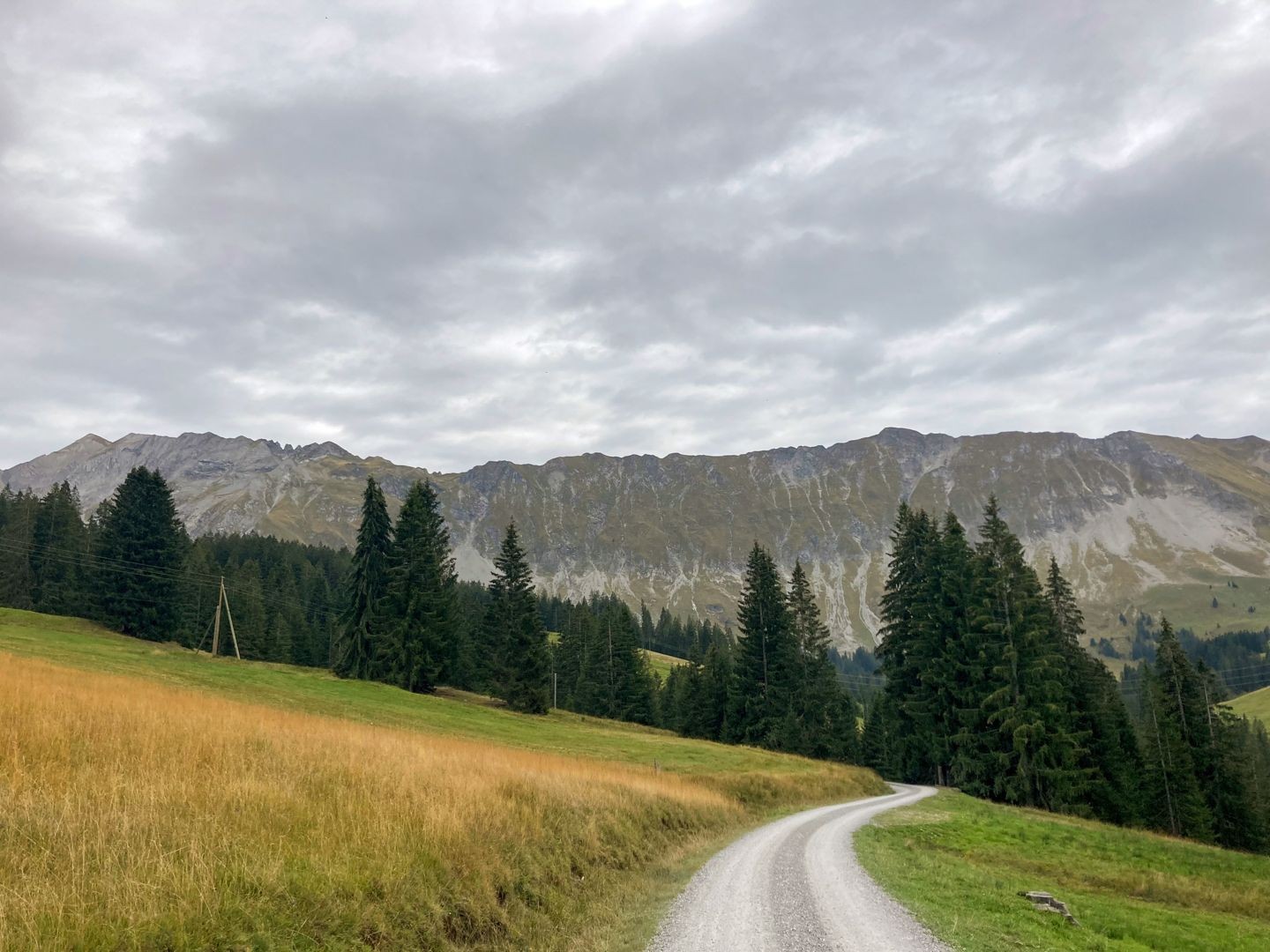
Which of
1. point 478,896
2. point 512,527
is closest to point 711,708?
point 512,527

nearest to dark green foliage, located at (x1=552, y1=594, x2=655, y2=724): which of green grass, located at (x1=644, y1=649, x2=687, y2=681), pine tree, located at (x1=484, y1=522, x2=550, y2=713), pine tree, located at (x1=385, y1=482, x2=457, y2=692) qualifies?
pine tree, located at (x1=484, y1=522, x2=550, y2=713)

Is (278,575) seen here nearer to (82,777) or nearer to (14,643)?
(14,643)

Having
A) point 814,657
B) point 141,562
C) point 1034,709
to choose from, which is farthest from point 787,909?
point 141,562

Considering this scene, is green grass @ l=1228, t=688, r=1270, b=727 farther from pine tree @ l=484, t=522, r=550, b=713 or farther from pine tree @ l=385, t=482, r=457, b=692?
pine tree @ l=385, t=482, r=457, b=692

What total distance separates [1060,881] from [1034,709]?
82.5 feet

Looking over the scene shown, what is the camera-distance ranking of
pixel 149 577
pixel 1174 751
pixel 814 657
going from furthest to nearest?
pixel 149 577 < pixel 814 657 < pixel 1174 751

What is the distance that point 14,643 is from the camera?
37.7 metres

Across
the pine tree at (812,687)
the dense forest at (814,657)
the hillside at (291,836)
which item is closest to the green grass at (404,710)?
the dense forest at (814,657)

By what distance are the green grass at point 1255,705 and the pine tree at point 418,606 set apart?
163550 mm

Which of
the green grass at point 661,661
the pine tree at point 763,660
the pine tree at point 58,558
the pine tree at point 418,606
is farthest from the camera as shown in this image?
the green grass at point 661,661

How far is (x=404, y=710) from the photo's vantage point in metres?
42.6

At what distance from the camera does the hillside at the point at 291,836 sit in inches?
267

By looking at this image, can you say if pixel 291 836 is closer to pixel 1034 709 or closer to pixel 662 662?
pixel 1034 709

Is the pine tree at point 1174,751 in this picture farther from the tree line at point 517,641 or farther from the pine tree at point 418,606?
the pine tree at point 418,606
